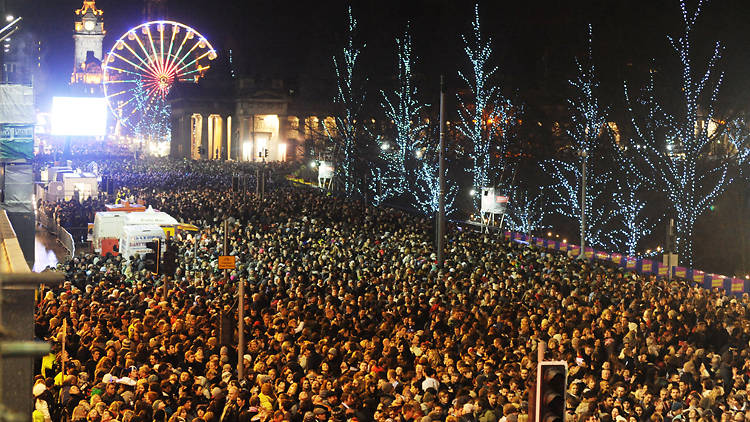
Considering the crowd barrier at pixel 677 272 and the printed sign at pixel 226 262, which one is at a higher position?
the printed sign at pixel 226 262

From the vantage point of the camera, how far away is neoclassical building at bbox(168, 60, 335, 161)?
10856cm

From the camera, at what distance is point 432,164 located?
189ft

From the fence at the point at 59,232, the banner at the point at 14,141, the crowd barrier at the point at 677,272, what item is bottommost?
the fence at the point at 59,232

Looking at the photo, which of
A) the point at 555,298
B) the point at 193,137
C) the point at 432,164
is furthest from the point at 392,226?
the point at 193,137

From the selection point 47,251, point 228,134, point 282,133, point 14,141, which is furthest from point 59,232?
point 228,134

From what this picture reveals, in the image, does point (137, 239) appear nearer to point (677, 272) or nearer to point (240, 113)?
point (677, 272)

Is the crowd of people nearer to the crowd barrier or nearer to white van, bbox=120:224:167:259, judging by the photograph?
white van, bbox=120:224:167:259

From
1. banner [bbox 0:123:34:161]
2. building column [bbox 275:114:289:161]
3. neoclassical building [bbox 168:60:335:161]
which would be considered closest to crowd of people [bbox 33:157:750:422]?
banner [bbox 0:123:34:161]

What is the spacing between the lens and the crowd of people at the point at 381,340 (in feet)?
34.4

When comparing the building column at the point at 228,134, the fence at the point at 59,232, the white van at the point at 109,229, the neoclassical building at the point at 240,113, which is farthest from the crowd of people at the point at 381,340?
the building column at the point at 228,134

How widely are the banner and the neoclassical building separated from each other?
79.0 meters

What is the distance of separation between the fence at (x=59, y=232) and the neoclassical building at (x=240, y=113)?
6064 cm

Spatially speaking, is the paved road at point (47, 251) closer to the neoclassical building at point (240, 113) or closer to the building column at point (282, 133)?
the neoclassical building at point (240, 113)

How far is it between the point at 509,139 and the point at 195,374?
A: 42475 millimetres
